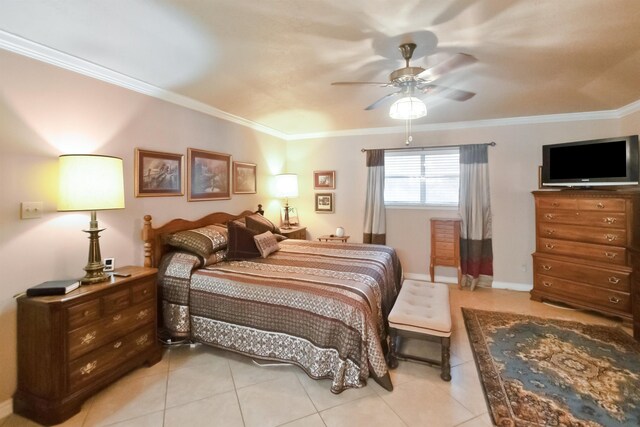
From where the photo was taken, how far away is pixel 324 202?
5.07 meters

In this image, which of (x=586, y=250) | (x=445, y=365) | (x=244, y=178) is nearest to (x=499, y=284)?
(x=586, y=250)

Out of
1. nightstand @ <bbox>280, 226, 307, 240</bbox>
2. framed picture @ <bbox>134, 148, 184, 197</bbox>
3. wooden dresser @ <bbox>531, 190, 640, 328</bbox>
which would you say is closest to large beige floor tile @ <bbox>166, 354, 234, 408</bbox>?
framed picture @ <bbox>134, 148, 184, 197</bbox>

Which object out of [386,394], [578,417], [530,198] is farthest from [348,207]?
[578,417]

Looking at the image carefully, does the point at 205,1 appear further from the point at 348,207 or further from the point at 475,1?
the point at 348,207

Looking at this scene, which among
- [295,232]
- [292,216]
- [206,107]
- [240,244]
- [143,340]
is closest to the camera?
[143,340]

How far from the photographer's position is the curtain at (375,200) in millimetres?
4621

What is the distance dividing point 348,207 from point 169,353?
3.31 m

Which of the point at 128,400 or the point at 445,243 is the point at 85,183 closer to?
the point at 128,400

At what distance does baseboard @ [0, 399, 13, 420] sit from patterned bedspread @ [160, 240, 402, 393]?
97 centimetres

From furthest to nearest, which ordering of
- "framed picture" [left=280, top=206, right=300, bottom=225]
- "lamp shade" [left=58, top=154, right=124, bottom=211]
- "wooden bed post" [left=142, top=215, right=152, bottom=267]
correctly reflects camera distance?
"framed picture" [left=280, top=206, right=300, bottom=225] → "wooden bed post" [left=142, top=215, right=152, bottom=267] → "lamp shade" [left=58, top=154, right=124, bottom=211]

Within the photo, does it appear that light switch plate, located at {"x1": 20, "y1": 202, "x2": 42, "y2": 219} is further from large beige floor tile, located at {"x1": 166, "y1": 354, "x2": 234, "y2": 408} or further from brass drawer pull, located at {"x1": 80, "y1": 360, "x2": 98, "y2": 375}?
large beige floor tile, located at {"x1": 166, "y1": 354, "x2": 234, "y2": 408}

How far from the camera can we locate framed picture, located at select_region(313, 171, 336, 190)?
4.99m

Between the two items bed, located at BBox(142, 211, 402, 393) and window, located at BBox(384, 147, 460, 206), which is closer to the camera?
bed, located at BBox(142, 211, 402, 393)

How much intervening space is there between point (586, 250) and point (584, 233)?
0.20 meters
